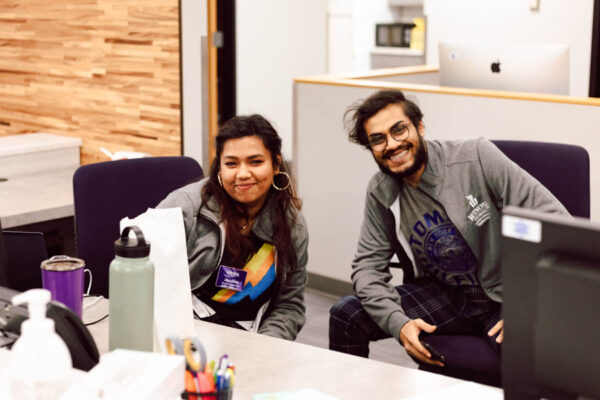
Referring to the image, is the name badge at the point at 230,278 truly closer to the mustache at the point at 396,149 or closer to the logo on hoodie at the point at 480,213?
the mustache at the point at 396,149

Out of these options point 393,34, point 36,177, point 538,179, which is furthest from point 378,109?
point 393,34

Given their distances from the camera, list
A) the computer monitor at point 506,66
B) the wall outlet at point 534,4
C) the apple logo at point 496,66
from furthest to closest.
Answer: the wall outlet at point 534,4
the apple logo at point 496,66
the computer monitor at point 506,66

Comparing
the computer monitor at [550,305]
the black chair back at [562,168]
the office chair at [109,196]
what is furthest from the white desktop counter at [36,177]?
the computer monitor at [550,305]

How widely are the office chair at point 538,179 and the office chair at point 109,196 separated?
0.90 m

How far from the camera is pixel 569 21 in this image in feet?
17.1

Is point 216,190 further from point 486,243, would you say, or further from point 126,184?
point 486,243

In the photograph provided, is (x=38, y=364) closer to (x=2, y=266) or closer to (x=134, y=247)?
(x=134, y=247)

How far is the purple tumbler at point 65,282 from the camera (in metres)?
1.55

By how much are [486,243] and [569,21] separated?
3516mm

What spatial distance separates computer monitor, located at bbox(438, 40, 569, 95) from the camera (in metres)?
3.33

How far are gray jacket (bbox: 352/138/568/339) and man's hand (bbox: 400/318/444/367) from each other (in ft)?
0.08

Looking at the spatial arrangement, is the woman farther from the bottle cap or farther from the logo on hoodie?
the bottle cap

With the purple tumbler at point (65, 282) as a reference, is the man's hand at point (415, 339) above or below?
below

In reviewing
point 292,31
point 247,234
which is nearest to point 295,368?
point 247,234
